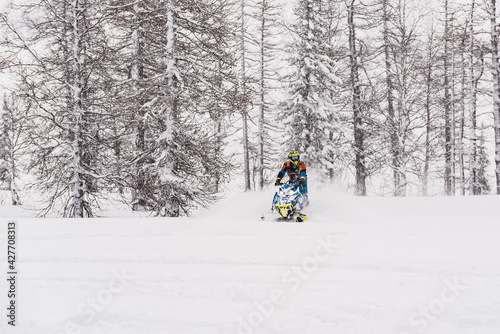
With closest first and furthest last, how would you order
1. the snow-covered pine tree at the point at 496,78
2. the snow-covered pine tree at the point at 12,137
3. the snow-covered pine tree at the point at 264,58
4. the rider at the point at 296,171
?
1. the rider at the point at 296,171
2. the snow-covered pine tree at the point at 12,137
3. the snow-covered pine tree at the point at 496,78
4. the snow-covered pine tree at the point at 264,58

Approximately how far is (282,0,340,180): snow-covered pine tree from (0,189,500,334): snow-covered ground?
11973 mm

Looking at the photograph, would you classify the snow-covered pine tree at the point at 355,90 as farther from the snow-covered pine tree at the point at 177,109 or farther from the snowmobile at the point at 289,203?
the snowmobile at the point at 289,203

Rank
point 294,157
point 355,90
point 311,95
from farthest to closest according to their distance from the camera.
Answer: point 311,95 → point 355,90 → point 294,157

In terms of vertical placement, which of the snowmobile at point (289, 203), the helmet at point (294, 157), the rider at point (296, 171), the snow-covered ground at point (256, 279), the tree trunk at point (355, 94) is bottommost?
the snow-covered ground at point (256, 279)

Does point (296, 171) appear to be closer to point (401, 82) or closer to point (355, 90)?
point (355, 90)

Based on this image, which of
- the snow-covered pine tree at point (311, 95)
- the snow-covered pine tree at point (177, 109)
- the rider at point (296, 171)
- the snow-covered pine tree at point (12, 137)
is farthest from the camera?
the snow-covered pine tree at point (311, 95)

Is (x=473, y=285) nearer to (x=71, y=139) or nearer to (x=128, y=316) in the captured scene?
(x=128, y=316)

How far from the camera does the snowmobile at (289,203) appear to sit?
10.4 meters

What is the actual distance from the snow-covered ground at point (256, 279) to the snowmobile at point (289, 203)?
227 cm

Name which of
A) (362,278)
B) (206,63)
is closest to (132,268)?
(362,278)

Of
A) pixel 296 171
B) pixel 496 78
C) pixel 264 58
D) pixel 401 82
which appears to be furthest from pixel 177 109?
pixel 264 58

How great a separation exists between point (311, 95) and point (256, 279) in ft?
53.6

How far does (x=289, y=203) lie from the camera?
1037 cm

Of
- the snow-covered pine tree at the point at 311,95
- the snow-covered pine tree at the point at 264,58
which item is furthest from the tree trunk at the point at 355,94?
the snow-covered pine tree at the point at 264,58
